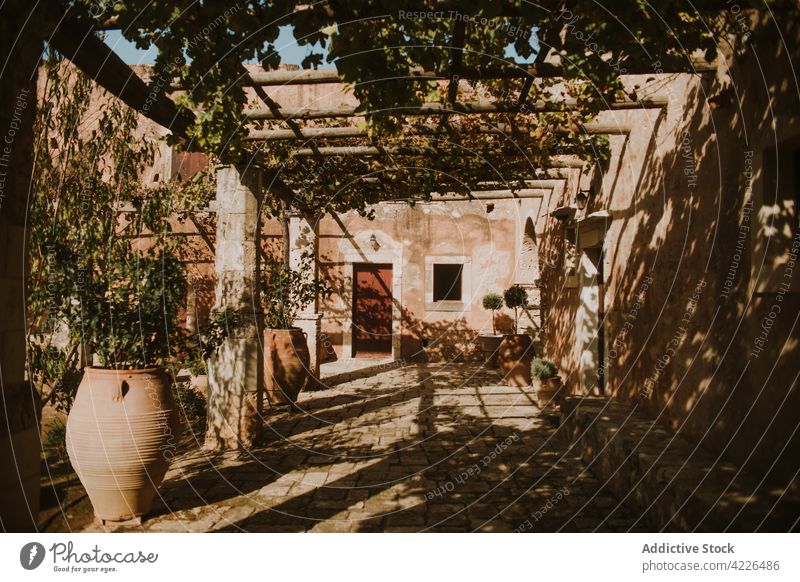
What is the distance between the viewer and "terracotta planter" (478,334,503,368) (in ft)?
41.1

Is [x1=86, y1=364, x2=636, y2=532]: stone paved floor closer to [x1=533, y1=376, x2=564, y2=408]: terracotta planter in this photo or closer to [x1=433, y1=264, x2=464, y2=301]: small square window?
[x1=533, y1=376, x2=564, y2=408]: terracotta planter

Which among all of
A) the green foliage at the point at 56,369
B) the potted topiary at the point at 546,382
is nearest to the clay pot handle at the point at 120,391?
the green foliage at the point at 56,369

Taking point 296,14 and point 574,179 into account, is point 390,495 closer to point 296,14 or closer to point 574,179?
point 296,14

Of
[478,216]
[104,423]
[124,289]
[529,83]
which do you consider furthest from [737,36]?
[478,216]

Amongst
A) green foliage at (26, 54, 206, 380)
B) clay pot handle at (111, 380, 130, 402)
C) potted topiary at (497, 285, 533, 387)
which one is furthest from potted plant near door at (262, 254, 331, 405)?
clay pot handle at (111, 380, 130, 402)

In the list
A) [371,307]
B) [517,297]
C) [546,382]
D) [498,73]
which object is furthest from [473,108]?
[371,307]

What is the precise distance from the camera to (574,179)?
912 cm

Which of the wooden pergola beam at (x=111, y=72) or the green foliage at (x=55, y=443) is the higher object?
the wooden pergola beam at (x=111, y=72)

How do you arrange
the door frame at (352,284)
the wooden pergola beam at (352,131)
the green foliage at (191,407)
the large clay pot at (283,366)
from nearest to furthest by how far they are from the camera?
1. the wooden pergola beam at (352,131)
2. the green foliage at (191,407)
3. the large clay pot at (283,366)
4. the door frame at (352,284)

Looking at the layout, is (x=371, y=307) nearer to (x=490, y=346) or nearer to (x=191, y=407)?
(x=490, y=346)

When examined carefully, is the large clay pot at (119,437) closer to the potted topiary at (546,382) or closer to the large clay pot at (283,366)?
the large clay pot at (283,366)

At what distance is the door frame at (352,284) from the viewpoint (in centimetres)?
1379

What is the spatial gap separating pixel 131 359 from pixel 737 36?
507 centimetres

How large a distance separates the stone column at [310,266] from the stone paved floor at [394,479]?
11.1ft
